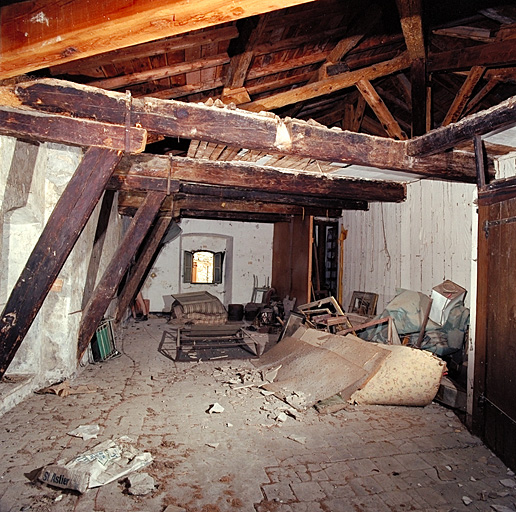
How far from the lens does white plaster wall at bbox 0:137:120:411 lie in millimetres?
3662

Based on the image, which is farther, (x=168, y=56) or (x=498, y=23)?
(x=498, y=23)

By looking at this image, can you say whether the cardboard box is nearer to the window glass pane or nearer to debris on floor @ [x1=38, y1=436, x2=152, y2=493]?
debris on floor @ [x1=38, y1=436, x2=152, y2=493]

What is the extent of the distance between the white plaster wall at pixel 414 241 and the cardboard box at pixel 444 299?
0.13m

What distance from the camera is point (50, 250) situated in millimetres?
2900

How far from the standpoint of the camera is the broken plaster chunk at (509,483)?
2475 millimetres

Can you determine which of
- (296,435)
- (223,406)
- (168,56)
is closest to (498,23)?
(168,56)

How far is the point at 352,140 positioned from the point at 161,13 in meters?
2.32

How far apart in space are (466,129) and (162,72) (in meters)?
2.64

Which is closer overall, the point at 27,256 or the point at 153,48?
the point at 153,48

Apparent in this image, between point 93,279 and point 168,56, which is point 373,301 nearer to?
point 93,279

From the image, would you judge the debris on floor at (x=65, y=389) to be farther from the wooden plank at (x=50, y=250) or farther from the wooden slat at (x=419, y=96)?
the wooden slat at (x=419, y=96)

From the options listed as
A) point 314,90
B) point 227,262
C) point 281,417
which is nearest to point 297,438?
point 281,417

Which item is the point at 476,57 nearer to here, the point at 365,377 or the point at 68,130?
the point at 365,377

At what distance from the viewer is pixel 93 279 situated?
17.8 ft
